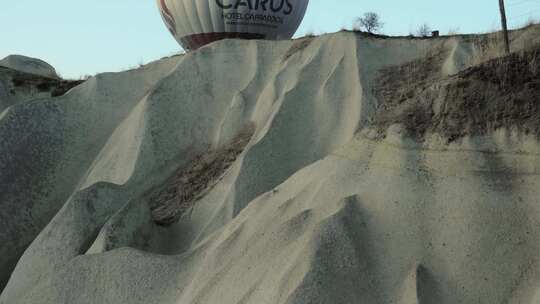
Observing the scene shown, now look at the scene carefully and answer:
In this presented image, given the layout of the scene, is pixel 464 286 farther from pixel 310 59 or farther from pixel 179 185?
pixel 310 59

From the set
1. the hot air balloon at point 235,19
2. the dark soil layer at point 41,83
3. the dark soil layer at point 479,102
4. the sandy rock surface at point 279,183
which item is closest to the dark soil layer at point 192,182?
the sandy rock surface at point 279,183

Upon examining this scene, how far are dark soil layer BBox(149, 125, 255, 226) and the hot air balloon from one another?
458 cm

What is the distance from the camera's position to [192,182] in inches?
479

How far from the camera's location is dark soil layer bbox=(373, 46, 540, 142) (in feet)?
24.3

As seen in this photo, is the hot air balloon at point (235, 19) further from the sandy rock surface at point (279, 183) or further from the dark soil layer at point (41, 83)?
the dark soil layer at point (41, 83)

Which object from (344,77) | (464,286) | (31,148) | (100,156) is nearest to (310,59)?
(344,77)

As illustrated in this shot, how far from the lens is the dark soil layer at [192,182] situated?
452 inches

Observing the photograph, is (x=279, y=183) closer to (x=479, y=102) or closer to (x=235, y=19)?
(x=479, y=102)

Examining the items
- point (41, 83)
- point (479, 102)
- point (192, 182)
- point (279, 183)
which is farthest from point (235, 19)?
point (479, 102)

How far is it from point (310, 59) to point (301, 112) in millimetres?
1543

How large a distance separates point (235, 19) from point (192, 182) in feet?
19.9

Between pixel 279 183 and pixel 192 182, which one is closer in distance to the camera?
pixel 279 183

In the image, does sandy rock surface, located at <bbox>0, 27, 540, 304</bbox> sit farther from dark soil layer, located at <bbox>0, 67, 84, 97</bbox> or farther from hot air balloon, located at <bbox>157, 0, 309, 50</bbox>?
hot air balloon, located at <bbox>157, 0, 309, 50</bbox>

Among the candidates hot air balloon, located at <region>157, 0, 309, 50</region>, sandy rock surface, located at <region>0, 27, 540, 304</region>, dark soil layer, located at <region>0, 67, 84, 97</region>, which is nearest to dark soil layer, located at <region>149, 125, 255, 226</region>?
sandy rock surface, located at <region>0, 27, 540, 304</region>
